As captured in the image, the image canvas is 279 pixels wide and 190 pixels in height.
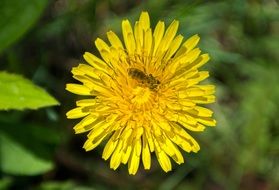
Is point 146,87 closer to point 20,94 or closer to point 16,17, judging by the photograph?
point 20,94

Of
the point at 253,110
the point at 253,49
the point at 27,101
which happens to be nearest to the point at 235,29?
the point at 253,49

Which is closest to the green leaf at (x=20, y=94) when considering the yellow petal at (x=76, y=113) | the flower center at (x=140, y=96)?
the yellow petal at (x=76, y=113)

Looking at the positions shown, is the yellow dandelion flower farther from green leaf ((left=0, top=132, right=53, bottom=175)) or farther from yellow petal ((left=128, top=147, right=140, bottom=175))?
green leaf ((left=0, top=132, right=53, bottom=175))

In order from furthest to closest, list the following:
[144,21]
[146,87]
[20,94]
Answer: [20,94]
[146,87]
[144,21]

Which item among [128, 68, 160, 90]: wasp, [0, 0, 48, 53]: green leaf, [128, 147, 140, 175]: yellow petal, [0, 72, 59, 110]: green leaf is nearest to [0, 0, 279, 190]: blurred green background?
[0, 0, 48, 53]: green leaf

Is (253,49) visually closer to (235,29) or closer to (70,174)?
(235,29)

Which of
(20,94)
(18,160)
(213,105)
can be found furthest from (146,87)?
(213,105)

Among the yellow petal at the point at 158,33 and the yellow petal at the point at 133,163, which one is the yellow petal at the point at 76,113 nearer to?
the yellow petal at the point at 133,163
